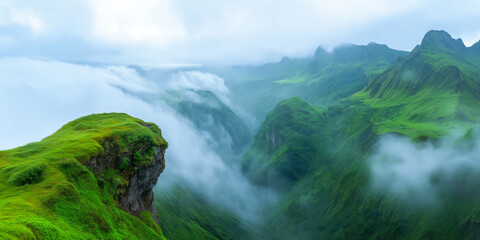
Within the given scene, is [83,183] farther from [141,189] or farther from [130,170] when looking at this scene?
[141,189]

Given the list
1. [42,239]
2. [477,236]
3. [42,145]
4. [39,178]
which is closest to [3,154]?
[42,145]

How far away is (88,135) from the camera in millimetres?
72125

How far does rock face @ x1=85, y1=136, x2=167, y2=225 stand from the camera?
218ft

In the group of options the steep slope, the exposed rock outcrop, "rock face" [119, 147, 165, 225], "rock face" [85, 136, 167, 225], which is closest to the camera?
the steep slope

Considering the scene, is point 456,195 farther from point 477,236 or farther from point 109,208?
point 109,208

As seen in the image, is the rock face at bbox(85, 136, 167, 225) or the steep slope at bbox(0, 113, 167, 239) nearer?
the steep slope at bbox(0, 113, 167, 239)

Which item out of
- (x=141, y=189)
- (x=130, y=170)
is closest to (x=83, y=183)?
(x=130, y=170)

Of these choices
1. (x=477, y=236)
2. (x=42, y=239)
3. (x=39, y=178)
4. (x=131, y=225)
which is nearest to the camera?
(x=42, y=239)

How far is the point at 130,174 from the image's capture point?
7425 cm

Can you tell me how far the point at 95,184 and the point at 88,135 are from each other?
19.0 meters

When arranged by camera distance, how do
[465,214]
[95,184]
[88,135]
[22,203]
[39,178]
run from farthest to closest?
[465,214] → [88,135] → [95,184] → [39,178] → [22,203]

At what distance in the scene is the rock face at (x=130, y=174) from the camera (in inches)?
2613

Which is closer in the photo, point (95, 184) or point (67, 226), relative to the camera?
point (67, 226)

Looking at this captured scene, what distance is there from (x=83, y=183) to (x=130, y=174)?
19.0m
